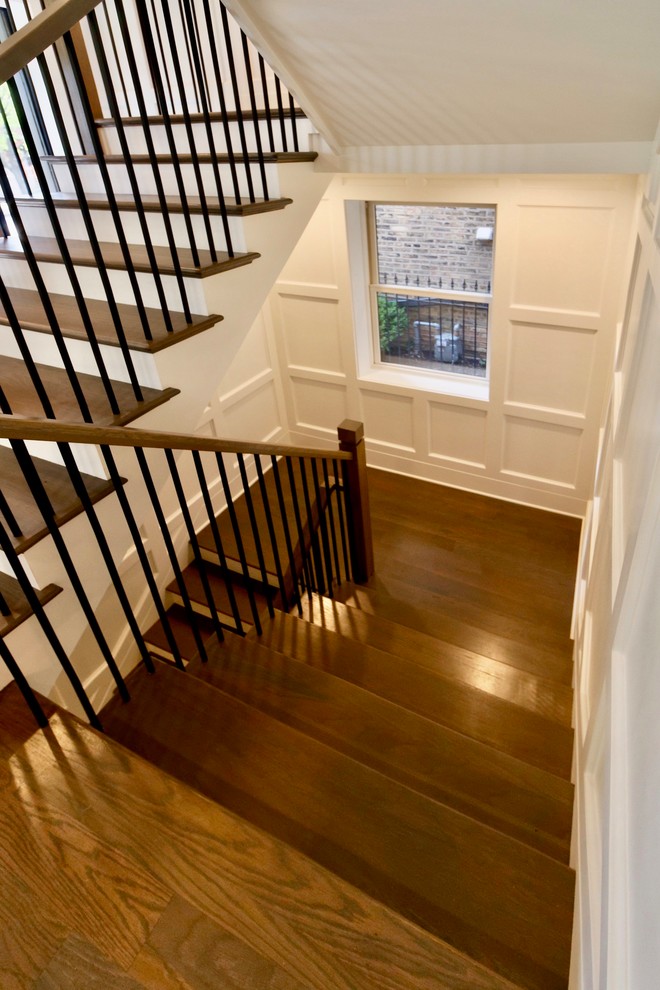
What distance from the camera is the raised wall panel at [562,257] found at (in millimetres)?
3064

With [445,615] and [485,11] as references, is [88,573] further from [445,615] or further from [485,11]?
[445,615]

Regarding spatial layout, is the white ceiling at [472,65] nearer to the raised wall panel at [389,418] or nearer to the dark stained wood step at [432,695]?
the dark stained wood step at [432,695]

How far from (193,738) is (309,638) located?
0.80 m

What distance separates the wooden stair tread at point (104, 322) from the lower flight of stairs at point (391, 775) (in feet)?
3.33

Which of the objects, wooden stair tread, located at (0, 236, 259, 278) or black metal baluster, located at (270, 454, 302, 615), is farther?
black metal baluster, located at (270, 454, 302, 615)

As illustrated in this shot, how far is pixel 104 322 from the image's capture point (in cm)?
184

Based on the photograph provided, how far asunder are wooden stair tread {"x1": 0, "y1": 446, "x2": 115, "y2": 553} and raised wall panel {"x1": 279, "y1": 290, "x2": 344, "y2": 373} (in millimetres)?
2817

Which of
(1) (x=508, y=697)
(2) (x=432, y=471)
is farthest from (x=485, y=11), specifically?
(2) (x=432, y=471)

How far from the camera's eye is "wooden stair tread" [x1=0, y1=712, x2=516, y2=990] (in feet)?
3.43

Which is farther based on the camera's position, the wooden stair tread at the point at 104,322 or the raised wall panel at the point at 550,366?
the raised wall panel at the point at 550,366

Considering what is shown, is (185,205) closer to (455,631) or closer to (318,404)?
(455,631)

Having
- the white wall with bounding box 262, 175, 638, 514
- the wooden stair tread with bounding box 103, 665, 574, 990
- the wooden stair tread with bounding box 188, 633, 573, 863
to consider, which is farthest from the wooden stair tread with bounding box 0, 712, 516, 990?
the white wall with bounding box 262, 175, 638, 514

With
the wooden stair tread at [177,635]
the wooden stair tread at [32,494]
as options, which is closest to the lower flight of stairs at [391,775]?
the wooden stair tread at [32,494]

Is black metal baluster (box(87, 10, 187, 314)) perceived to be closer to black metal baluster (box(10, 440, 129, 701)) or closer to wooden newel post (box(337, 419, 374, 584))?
black metal baluster (box(10, 440, 129, 701))
